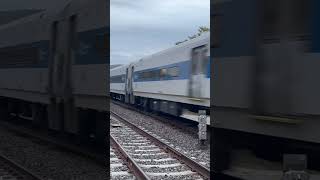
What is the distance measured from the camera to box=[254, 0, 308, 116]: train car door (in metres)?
1.29

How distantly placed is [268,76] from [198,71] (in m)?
9.85

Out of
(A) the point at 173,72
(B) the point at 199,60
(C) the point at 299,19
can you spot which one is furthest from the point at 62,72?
(A) the point at 173,72

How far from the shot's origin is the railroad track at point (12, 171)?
2.22m

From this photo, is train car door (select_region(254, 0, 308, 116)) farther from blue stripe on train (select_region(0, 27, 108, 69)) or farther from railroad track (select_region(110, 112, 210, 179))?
railroad track (select_region(110, 112, 210, 179))

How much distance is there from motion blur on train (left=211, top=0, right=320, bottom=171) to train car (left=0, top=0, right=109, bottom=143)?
591 mm

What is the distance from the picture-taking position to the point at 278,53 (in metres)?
1.32

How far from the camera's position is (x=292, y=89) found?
1.28 meters

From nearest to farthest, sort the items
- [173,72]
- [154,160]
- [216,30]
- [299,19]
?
1. [299,19]
2. [216,30]
3. [154,160]
4. [173,72]

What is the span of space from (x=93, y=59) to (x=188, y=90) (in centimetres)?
1019

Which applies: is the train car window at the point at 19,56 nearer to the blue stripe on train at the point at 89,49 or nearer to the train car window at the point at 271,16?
the blue stripe on train at the point at 89,49

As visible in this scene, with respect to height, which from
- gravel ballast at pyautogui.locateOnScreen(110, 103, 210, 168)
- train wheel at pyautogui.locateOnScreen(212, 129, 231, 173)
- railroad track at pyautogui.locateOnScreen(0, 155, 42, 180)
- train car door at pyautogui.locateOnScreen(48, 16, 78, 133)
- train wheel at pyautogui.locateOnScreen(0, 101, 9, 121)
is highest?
train car door at pyautogui.locateOnScreen(48, 16, 78, 133)

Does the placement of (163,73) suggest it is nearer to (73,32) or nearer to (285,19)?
(73,32)

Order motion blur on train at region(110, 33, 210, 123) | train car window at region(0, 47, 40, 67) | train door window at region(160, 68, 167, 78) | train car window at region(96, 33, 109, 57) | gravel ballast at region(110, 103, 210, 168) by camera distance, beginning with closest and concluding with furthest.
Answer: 1. train car window at region(96, 33, 109, 57)
2. train car window at region(0, 47, 40, 67)
3. gravel ballast at region(110, 103, 210, 168)
4. motion blur on train at region(110, 33, 210, 123)
5. train door window at region(160, 68, 167, 78)

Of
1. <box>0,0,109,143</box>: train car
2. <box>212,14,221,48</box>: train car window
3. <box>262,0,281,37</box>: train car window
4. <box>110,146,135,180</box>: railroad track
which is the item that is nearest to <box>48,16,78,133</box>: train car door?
<box>0,0,109,143</box>: train car
